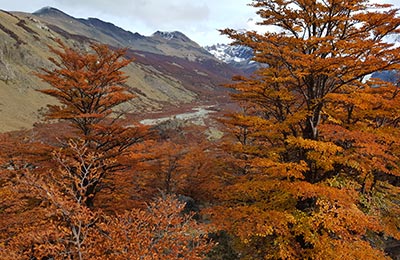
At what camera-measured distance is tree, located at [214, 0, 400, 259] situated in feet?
33.9

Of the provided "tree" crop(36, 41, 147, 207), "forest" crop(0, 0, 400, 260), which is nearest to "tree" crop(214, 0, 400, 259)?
"forest" crop(0, 0, 400, 260)

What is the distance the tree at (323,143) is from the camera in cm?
1034

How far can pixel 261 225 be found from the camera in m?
10.5

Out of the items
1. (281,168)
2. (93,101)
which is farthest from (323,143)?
(93,101)

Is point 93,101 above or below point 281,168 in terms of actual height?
above

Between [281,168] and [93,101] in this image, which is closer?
[281,168]

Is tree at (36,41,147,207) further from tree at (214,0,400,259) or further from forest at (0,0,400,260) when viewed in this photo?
tree at (214,0,400,259)

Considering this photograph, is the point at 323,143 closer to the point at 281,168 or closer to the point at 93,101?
the point at 281,168

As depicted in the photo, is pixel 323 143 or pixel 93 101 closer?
pixel 323 143

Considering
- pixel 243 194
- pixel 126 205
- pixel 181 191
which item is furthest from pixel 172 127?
pixel 243 194

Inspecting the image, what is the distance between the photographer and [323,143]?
34.7 feet

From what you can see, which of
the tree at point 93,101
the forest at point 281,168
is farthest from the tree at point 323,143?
the tree at point 93,101

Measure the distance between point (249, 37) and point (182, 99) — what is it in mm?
127695

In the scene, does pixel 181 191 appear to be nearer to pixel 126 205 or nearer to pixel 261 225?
pixel 126 205
